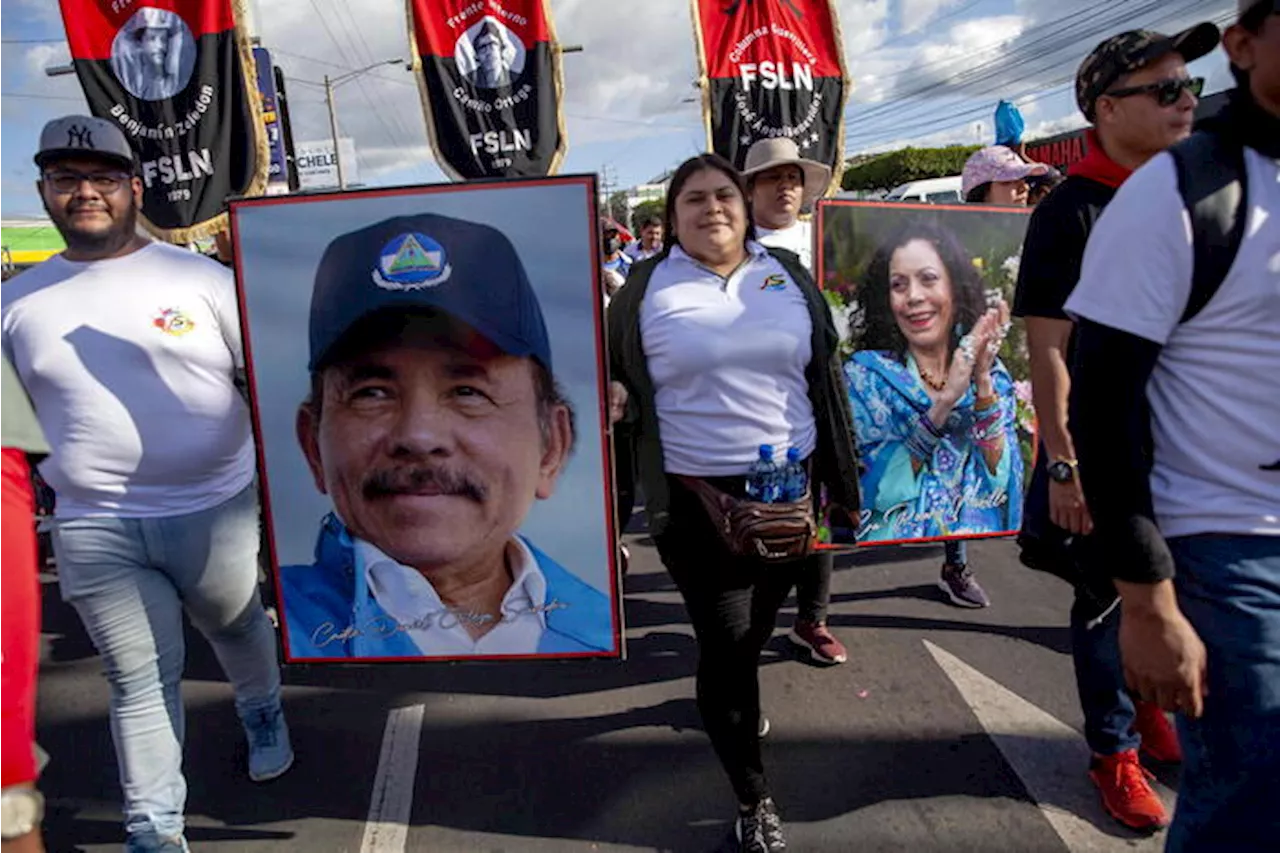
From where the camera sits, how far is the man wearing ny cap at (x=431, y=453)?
2.24m

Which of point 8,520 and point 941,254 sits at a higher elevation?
point 941,254

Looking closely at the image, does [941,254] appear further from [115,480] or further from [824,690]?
[115,480]

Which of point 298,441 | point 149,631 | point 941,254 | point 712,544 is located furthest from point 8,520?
point 941,254

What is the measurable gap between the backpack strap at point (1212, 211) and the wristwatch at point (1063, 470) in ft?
3.26

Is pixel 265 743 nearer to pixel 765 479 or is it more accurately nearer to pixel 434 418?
pixel 434 418

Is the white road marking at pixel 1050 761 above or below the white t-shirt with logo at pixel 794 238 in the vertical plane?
below

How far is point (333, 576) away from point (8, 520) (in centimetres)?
103

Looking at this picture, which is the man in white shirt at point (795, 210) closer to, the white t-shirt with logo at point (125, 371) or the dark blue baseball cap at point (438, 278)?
the dark blue baseball cap at point (438, 278)

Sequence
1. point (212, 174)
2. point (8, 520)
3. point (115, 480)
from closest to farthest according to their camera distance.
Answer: point (8, 520), point (115, 480), point (212, 174)

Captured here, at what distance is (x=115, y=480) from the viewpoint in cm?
234

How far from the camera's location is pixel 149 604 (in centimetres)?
243

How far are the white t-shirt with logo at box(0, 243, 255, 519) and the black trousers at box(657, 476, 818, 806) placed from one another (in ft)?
4.34

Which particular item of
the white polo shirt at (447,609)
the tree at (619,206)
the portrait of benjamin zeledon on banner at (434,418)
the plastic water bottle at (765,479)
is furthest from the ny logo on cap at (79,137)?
the tree at (619,206)

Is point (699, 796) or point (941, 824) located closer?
point (941, 824)
